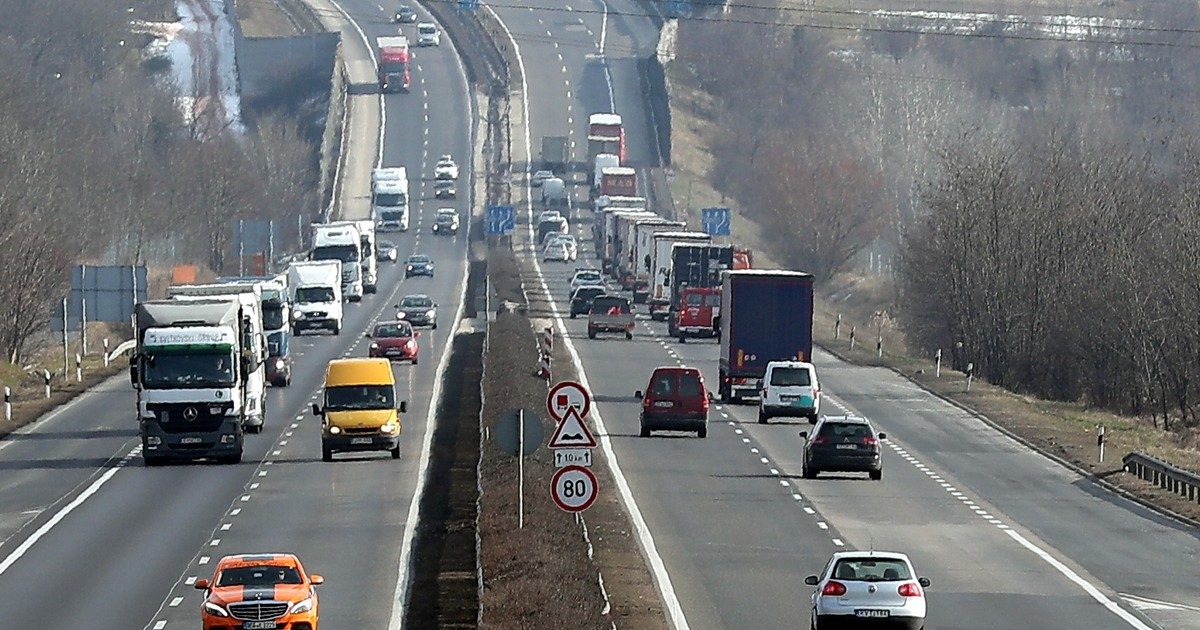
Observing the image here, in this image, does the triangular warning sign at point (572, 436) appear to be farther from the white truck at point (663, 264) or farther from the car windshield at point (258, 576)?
the white truck at point (663, 264)

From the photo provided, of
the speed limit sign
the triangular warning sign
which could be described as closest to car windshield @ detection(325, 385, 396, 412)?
the triangular warning sign

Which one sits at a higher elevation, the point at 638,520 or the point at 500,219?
the point at 500,219

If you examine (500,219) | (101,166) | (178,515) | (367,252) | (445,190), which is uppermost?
(101,166)

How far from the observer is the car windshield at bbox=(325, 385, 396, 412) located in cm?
4803

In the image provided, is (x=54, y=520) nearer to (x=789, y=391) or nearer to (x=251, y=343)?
(x=251, y=343)

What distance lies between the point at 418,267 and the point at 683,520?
7999 centimetres

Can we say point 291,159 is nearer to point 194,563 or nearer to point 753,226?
point 753,226

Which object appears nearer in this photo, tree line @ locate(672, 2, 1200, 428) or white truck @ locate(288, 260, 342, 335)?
tree line @ locate(672, 2, 1200, 428)

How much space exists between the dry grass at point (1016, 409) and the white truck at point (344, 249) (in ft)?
67.5

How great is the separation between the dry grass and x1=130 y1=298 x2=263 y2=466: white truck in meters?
18.3

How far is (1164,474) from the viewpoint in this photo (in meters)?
46.8

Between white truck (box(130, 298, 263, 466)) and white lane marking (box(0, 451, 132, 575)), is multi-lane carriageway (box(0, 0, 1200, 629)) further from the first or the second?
white truck (box(130, 298, 263, 466))

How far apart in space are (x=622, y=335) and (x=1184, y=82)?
350ft

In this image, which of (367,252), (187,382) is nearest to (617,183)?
(367,252)
